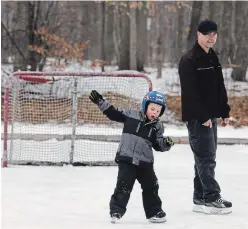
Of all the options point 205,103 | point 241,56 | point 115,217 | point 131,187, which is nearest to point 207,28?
point 205,103

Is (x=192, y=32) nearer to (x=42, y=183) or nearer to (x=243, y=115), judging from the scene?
(x=243, y=115)

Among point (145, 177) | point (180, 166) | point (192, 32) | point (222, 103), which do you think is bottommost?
point (180, 166)

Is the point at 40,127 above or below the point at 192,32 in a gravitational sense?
below

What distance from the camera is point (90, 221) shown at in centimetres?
588

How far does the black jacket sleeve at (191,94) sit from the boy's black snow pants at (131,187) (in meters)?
0.72

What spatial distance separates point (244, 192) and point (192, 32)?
47.3ft

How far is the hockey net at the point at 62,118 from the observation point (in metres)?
9.75

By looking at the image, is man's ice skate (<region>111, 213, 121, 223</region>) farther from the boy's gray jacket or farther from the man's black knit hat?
the man's black knit hat

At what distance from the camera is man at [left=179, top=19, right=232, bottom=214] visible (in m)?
5.98

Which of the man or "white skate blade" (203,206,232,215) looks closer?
the man

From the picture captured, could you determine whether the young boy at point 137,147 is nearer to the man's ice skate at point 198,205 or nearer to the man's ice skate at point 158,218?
the man's ice skate at point 158,218

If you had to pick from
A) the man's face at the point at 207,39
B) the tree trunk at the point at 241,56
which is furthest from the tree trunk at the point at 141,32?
the man's face at the point at 207,39

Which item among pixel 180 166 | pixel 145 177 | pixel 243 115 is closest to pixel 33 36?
pixel 243 115

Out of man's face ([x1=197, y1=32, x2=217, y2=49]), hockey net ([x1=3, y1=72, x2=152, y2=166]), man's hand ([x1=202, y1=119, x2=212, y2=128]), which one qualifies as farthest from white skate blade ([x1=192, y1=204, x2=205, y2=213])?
hockey net ([x1=3, y1=72, x2=152, y2=166])
